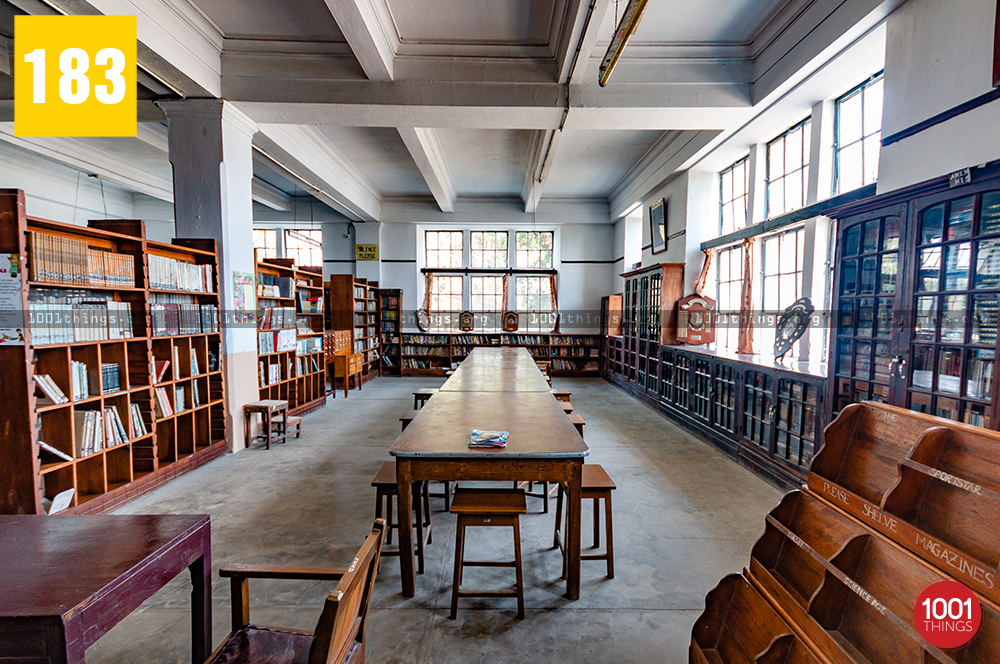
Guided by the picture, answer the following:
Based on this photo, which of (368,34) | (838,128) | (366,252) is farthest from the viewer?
(366,252)

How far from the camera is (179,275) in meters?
3.96

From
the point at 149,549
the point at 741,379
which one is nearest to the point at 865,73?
the point at 741,379

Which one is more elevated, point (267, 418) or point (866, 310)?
point (866, 310)

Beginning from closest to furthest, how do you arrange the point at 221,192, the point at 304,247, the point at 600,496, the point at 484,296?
the point at 600,496 → the point at 221,192 → the point at 484,296 → the point at 304,247

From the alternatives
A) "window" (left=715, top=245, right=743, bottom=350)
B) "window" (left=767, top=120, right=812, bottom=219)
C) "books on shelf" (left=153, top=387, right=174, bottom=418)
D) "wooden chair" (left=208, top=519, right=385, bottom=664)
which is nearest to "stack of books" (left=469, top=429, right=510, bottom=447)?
"wooden chair" (left=208, top=519, right=385, bottom=664)

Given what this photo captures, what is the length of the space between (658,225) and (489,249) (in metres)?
4.47

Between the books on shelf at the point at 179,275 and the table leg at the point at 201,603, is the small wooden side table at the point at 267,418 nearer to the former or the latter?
the books on shelf at the point at 179,275

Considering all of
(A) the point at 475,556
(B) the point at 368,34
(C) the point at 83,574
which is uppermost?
(B) the point at 368,34

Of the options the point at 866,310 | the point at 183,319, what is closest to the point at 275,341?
the point at 183,319

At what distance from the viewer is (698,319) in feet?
20.1

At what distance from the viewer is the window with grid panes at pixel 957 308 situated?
2.27 metres

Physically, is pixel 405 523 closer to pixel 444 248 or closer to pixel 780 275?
pixel 780 275

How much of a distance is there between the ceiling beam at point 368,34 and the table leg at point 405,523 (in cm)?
354

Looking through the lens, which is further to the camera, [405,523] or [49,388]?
[49,388]
